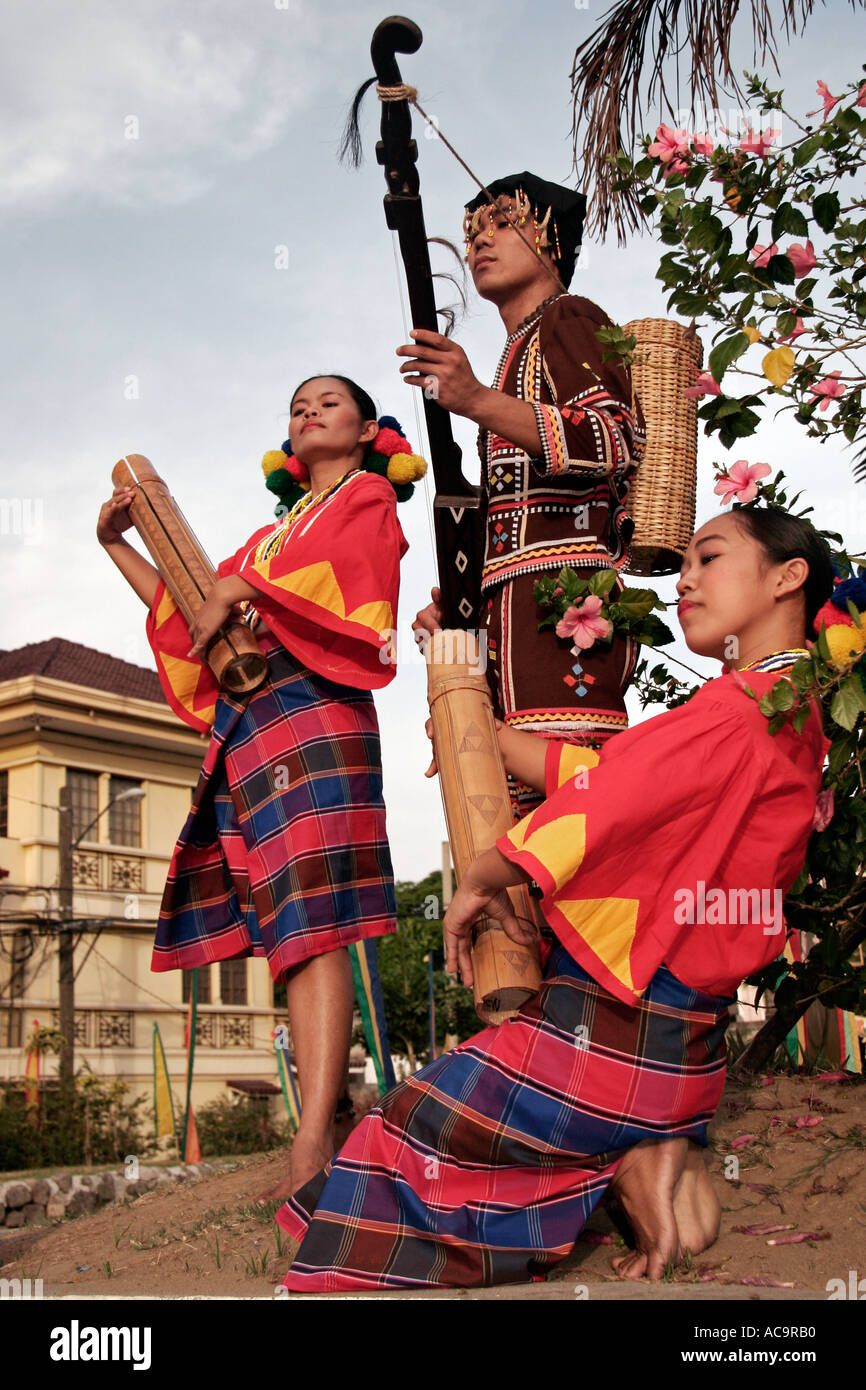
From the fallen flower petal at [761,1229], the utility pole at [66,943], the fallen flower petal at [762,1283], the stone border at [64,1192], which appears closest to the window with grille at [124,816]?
the utility pole at [66,943]

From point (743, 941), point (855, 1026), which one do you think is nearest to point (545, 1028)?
point (743, 941)

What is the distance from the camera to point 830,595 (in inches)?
117

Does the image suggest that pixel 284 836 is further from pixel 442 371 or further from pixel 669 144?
pixel 669 144

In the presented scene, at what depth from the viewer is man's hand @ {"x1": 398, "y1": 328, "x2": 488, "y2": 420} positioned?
10.2 feet

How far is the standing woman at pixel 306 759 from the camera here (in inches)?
135

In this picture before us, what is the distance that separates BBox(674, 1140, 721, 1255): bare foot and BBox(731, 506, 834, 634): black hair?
1.19 meters

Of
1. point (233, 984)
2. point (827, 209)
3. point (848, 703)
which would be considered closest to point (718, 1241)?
point (848, 703)

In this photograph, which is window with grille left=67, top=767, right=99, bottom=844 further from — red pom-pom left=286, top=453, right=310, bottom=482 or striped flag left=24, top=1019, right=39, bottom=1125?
red pom-pom left=286, top=453, right=310, bottom=482

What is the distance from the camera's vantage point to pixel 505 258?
3697 mm

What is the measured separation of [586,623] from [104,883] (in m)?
18.7

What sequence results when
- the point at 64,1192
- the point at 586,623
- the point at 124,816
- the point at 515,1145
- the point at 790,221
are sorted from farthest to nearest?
the point at 124,816 < the point at 64,1192 < the point at 586,623 < the point at 790,221 < the point at 515,1145

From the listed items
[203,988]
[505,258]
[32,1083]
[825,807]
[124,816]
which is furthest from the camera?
[203,988]

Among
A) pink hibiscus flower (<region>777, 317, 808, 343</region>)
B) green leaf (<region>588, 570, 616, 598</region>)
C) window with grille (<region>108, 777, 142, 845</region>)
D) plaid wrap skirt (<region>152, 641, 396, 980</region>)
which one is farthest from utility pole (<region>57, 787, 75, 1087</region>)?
pink hibiscus flower (<region>777, 317, 808, 343</region>)
